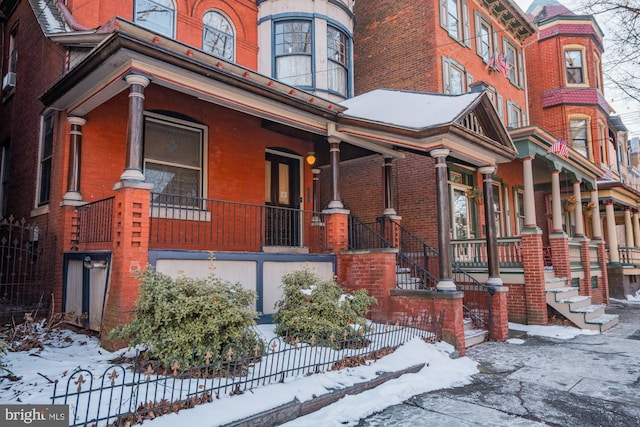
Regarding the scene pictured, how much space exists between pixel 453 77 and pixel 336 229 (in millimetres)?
7567

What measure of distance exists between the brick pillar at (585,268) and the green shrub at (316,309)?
956 centimetres

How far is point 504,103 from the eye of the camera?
651 inches

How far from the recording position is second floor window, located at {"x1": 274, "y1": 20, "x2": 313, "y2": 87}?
11.6 m

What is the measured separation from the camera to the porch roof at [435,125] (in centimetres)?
829

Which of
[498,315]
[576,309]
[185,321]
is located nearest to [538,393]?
[498,315]

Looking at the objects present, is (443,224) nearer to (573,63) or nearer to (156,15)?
(156,15)

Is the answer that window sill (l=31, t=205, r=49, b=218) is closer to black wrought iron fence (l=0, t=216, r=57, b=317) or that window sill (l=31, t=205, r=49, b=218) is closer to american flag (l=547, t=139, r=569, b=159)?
black wrought iron fence (l=0, t=216, r=57, b=317)

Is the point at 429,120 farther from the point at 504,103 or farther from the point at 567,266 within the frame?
the point at 504,103

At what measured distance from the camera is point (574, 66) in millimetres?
19875

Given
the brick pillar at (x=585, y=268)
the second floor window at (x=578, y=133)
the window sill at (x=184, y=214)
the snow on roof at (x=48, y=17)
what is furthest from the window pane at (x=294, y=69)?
the second floor window at (x=578, y=133)

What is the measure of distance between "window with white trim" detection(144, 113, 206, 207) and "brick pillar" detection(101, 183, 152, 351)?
2.40m

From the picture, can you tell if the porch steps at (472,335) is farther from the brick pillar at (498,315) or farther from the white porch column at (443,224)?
the white porch column at (443,224)

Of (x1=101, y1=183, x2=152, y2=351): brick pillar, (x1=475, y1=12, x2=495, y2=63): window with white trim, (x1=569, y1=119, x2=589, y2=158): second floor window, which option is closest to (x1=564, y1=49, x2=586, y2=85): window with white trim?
(x1=569, y1=119, x2=589, y2=158): second floor window

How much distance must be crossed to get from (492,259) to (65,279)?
8408mm
